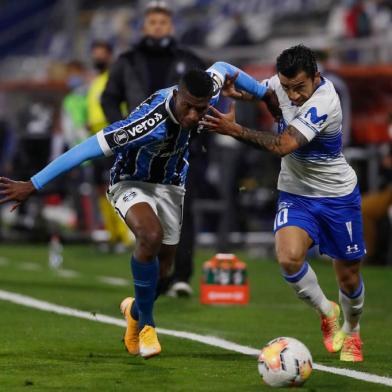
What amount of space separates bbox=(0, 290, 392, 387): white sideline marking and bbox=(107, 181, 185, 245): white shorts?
2.63 feet

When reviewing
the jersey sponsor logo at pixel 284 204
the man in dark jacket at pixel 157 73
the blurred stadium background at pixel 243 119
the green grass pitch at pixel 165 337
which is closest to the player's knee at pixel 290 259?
the jersey sponsor logo at pixel 284 204

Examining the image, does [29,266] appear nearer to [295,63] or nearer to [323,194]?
[323,194]

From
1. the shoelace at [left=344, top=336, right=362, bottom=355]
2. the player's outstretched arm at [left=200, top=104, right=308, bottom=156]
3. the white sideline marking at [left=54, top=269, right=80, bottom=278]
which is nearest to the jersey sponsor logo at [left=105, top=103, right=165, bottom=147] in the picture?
the player's outstretched arm at [left=200, top=104, right=308, bottom=156]

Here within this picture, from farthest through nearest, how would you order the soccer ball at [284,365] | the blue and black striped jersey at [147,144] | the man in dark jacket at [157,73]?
the man in dark jacket at [157,73]
the blue and black striped jersey at [147,144]
the soccer ball at [284,365]

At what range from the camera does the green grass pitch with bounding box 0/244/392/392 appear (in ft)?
24.0

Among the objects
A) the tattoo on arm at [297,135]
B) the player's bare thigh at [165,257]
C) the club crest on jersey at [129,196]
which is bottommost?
the player's bare thigh at [165,257]

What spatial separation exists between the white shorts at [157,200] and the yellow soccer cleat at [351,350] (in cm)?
130

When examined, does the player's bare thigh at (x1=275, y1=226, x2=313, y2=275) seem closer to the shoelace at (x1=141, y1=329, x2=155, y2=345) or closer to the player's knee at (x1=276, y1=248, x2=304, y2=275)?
the player's knee at (x1=276, y1=248, x2=304, y2=275)

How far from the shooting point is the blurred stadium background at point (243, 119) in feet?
57.0

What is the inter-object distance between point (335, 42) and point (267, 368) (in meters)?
14.1

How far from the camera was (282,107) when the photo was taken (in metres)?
8.61

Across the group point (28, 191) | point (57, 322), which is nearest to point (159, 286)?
point (57, 322)

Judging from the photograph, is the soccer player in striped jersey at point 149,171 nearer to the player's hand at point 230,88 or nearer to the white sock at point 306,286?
the player's hand at point 230,88

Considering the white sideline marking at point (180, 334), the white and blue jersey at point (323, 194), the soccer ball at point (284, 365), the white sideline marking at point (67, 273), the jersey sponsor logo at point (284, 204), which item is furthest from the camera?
the white sideline marking at point (67, 273)
